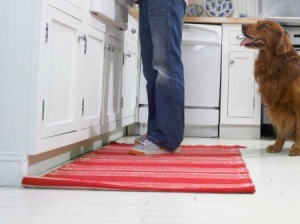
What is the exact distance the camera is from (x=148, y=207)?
4.22 ft

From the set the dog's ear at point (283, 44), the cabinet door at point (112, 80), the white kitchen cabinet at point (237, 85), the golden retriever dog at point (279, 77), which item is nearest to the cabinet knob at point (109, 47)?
the cabinet door at point (112, 80)

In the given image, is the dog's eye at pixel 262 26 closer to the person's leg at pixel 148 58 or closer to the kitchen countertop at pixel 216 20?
the person's leg at pixel 148 58

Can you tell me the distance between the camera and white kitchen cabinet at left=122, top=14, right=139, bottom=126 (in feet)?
10.00

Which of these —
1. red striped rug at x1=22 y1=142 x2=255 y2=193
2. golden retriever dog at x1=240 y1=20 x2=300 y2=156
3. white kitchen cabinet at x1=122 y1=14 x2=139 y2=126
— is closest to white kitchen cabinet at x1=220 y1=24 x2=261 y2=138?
white kitchen cabinet at x1=122 y1=14 x2=139 y2=126

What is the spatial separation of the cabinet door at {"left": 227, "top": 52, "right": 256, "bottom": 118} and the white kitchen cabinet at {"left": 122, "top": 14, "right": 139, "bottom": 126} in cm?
79

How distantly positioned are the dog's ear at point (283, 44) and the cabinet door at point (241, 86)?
3.49ft

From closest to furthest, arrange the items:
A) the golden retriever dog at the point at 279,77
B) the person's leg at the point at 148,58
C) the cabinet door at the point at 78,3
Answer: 1. the cabinet door at the point at 78,3
2. the person's leg at the point at 148,58
3. the golden retriever dog at the point at 279,77

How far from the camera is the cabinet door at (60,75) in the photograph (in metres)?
1.67

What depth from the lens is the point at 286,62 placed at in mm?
2607

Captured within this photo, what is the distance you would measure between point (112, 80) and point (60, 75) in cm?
89

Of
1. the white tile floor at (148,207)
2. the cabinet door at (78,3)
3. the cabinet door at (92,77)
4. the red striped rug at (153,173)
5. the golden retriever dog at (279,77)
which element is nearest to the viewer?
the white tile floor at (148,207)

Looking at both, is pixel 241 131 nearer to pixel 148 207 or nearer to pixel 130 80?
pixel 130 80

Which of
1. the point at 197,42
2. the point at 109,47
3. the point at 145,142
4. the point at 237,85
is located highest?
the point at 197,42

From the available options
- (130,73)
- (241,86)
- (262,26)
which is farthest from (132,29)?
(241,86)
